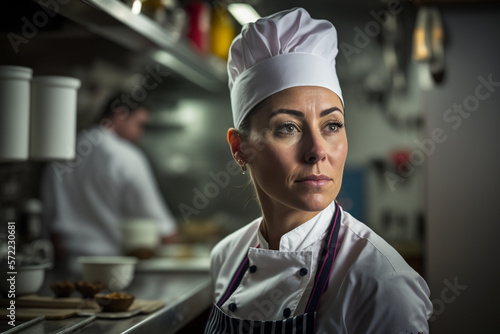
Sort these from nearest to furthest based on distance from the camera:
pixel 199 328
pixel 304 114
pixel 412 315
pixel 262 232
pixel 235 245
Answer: pixel 412 315 < pixel 304 114 < pixel 262 232 < pixel 235 245 < pixel 199 328

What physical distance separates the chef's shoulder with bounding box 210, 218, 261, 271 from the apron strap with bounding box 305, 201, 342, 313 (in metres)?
0.27

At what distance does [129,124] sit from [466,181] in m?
2.17

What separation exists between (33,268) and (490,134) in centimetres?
152

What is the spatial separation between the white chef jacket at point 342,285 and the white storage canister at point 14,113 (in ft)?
2.20

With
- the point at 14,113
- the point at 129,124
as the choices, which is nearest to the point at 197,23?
the point at 129,124

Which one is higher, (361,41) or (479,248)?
(361,41)

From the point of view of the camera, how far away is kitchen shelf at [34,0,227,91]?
63.5 inches


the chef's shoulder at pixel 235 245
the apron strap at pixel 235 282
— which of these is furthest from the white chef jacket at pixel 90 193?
the apron strap at pixel 235 282

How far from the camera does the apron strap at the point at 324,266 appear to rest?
44.7 inches

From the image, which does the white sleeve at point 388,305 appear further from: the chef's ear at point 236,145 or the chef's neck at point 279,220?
the chef's ear at point 236,145

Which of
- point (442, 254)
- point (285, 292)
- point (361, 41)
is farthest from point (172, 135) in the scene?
point (285, 292)

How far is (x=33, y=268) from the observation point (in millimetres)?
1479

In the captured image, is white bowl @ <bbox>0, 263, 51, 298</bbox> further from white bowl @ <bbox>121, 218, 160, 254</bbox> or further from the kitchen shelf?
white bowl @ <bbox>121, 218, 160, 254</bbox>

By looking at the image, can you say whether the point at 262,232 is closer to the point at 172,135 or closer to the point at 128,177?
the point at 128,177
